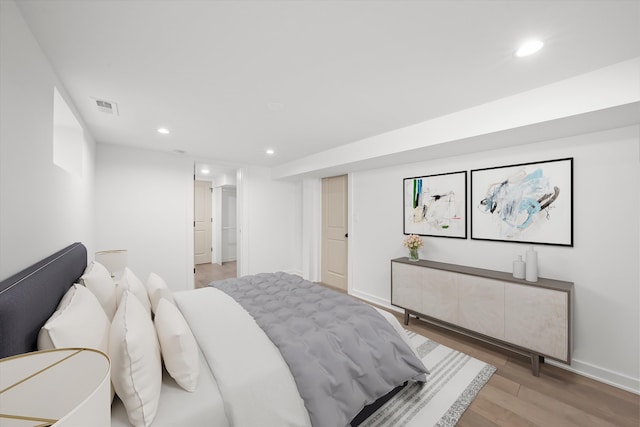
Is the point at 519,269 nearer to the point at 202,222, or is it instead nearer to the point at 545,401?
the point at 545,401

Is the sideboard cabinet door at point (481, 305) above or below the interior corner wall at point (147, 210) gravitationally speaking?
below

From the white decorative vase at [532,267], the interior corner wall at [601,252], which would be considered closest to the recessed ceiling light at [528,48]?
the interior corner wall at [601,252]

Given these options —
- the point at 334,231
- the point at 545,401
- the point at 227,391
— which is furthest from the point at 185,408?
the point at 334,231

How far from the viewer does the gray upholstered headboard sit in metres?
0.84

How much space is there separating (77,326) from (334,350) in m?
1.29

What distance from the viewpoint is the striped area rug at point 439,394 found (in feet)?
5.87

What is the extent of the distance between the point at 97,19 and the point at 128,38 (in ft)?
0.51

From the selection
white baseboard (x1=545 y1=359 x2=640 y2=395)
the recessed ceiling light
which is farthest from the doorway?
white baseboard (x1=545 y1=359 x2=640 y2=395)

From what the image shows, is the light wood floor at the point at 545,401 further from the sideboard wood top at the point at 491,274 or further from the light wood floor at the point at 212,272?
the light wood floor at the point at 212,272

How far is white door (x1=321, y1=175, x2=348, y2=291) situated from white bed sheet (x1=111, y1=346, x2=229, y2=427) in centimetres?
360

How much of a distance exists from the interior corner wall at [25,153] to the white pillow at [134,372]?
59cm

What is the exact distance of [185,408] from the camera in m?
1.15

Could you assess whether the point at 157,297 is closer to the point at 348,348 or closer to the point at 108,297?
the point at 108,297

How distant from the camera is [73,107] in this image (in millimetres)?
2330
